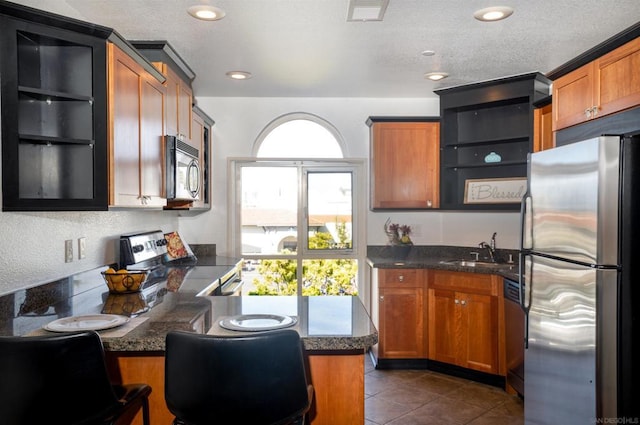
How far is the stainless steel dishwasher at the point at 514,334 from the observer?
332 centimetres

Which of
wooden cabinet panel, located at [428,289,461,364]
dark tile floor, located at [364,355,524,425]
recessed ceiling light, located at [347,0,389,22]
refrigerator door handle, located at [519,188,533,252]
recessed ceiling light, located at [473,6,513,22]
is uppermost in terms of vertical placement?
recessed ceiling light, located at [473,6,513,22]

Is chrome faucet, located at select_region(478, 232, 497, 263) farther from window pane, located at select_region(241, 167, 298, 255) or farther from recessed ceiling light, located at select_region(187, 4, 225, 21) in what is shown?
recessed ceiling light, located at select_region(187, 4, 225, 21)

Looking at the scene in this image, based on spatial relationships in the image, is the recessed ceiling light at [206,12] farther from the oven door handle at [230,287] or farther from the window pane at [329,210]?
the window pane at [329,210]

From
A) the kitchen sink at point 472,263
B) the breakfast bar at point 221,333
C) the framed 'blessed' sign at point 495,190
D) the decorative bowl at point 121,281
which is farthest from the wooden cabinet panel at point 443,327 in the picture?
the decorative bowl at point 121,281

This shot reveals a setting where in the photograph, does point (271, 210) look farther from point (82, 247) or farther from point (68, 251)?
point (68, 251)

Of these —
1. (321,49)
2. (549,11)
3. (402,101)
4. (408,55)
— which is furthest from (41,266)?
(402,101)

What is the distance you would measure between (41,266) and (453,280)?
2.98 meters

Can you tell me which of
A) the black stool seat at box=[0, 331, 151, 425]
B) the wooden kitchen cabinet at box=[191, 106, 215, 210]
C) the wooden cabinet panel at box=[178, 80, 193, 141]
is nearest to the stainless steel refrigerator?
the black stool seat at box=[0, 331, 151, 425]

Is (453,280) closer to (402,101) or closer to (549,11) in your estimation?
(402,101)

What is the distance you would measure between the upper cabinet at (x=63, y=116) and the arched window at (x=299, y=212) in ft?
8.73

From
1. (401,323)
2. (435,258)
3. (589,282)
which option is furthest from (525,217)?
(435,258)

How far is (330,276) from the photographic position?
4.89 metres

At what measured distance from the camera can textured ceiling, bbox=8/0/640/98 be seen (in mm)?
2549

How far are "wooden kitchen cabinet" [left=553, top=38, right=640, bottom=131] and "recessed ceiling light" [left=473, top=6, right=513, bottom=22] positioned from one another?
0.55m
